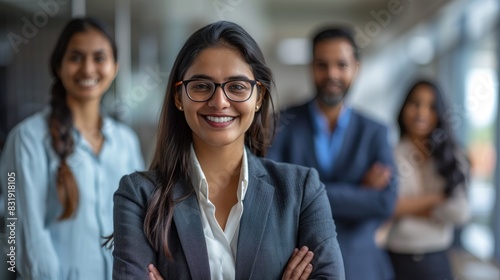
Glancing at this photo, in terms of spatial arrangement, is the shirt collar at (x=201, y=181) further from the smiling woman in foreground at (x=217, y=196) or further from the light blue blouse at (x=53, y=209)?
the light blue blouse at (x=53, y=209)

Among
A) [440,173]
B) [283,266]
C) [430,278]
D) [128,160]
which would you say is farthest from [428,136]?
[283,266]

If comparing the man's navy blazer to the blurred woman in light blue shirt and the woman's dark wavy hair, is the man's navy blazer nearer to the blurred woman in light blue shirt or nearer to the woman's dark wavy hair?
the blurred woman in light blue shirt

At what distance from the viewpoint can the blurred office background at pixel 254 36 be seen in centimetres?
362

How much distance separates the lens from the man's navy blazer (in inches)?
85.3

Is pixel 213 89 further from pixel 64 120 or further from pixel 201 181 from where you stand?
pixel 64 120

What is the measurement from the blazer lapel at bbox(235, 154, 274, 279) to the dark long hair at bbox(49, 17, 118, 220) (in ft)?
2.55

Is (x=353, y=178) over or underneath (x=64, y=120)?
underneath

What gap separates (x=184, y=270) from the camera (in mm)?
1323

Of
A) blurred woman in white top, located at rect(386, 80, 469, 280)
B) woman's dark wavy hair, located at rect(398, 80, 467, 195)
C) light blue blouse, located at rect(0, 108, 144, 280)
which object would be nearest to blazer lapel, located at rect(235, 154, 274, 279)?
light blue blouse, located at rect(0, 108, 144, 280)

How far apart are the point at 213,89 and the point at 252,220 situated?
1.08 feet

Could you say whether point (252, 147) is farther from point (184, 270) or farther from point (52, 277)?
point (52, 277)

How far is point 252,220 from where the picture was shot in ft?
4.49

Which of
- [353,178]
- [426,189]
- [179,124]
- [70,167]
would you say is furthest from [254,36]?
[179,124]

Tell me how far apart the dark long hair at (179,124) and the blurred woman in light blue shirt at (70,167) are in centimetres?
57
